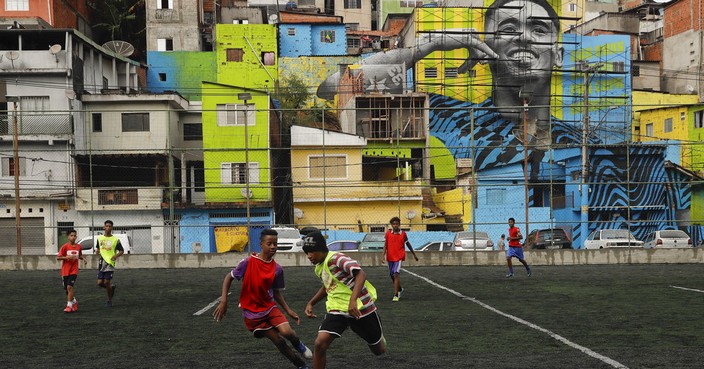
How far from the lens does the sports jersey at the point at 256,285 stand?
841 cm

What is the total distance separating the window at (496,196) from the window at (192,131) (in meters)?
19.0

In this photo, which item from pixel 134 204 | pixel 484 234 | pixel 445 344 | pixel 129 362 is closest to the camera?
pixel 129 362

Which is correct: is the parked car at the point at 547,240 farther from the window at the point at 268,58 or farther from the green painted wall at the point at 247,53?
the window at the point at 268,58

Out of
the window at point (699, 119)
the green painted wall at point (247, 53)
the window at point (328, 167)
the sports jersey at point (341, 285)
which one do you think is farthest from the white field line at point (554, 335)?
the green painted wall at point (247, 53)

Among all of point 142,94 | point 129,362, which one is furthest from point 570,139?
point 129,362

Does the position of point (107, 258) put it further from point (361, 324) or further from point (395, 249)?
point (361, 324)

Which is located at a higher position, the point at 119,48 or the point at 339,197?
the point at 119,48

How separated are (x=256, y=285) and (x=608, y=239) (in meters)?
28.9

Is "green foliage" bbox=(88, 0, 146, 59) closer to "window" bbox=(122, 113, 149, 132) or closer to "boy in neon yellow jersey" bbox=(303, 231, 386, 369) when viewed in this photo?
"window" bbox=(122, 113, 149, 132)

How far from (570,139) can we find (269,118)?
2489 centimetres

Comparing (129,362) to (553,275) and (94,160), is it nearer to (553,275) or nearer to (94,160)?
(553,275)

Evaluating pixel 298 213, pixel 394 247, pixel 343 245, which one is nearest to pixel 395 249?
pixel 394 247

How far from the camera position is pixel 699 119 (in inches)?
2128

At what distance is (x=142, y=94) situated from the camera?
159 feet
